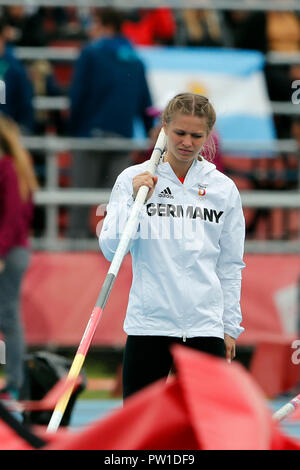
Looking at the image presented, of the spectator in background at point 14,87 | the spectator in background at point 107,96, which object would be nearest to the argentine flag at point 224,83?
the spectator in background at point 107,96

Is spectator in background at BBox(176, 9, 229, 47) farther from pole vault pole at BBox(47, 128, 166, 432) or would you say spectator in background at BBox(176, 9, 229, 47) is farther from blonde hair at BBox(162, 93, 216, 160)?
pole vault pole at BBox(47, 128, 166, 432)

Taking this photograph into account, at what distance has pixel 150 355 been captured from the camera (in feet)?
14.6

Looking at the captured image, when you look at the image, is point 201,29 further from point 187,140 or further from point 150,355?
point 150,355

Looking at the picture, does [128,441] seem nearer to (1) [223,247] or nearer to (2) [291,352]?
(1) [223,247]

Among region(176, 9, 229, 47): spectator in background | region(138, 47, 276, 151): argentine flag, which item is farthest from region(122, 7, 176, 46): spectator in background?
region(138, 47, 276, 151): argentine flag

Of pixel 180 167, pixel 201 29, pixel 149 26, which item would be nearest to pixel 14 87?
pixel 149 26

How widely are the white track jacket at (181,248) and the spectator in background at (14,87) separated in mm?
6193

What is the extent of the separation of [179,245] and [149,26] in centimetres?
891

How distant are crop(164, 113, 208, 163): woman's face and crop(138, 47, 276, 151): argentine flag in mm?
7348

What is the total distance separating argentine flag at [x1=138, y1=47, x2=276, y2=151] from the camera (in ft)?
38.8

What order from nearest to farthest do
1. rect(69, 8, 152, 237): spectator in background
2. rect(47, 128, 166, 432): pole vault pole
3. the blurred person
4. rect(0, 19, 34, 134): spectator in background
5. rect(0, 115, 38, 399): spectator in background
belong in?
rect(47, 128, 166, 432): pole vault pole, the blurred person, rect(0, 115, 38, 399): spectator in background, rect(69, 8, 152, 237): spectator in background, rect(0, 19, 34, 134): spectator in background

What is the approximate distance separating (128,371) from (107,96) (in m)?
5.71

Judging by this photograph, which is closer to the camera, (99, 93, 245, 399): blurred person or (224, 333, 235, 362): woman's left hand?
(99, 93, 245, 399): blurred person

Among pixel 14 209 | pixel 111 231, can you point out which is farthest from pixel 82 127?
pixel 111 231
